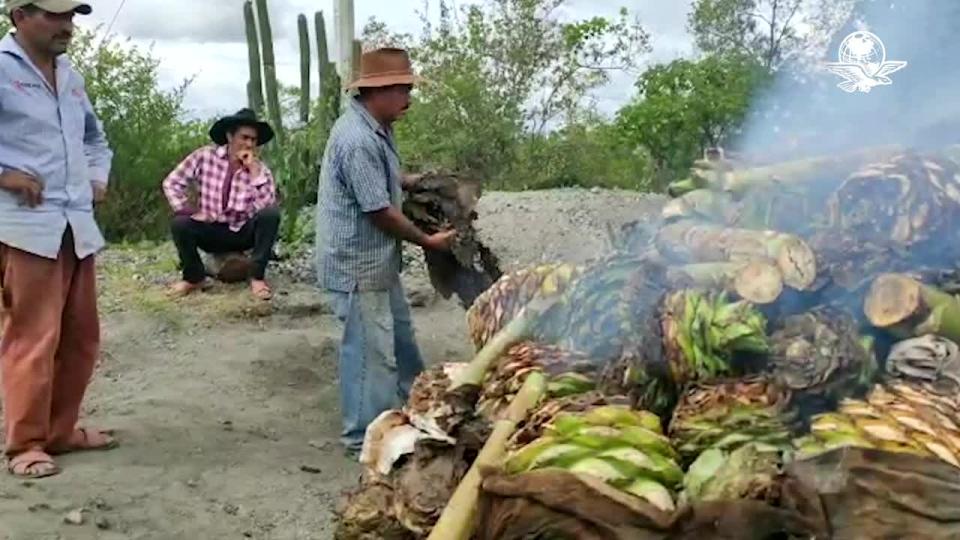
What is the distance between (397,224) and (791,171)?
2.35 metres

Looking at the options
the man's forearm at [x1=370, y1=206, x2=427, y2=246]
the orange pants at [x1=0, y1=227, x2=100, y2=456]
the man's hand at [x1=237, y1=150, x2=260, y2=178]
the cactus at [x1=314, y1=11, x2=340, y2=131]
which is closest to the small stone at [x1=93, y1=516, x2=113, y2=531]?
the orange pants at [x1=0, y1=227, x2=100, y2=456]

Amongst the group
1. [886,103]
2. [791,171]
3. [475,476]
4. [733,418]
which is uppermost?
[886,103]

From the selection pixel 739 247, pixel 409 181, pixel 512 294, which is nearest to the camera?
pixel 739 247

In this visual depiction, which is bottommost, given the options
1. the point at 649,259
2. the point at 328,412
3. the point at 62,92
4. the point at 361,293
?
the point at 328,412

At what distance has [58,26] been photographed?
473 cm

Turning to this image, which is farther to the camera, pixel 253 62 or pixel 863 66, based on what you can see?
pixel 253 62

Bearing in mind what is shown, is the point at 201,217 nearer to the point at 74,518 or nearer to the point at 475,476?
the point at 74,518

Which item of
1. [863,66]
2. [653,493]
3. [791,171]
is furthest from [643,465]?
[863,66]

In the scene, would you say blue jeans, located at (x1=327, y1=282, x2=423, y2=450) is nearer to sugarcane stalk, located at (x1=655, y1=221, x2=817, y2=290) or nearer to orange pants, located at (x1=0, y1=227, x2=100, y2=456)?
orange pants, located at (x1=0, y1=227, x2=100, y2=456)

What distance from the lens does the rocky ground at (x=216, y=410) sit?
4.51 meters

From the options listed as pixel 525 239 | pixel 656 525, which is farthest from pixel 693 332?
pixel 525 239

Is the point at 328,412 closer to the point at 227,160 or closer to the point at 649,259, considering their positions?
the point at 227,160

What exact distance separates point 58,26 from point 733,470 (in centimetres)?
356

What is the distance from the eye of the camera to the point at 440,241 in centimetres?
500
